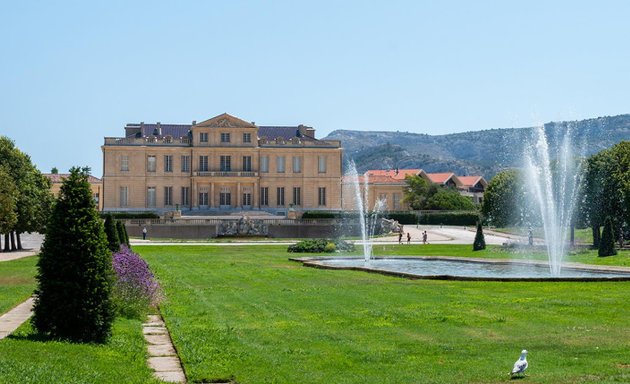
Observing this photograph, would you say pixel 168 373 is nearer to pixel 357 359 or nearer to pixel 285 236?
pixel 357 359

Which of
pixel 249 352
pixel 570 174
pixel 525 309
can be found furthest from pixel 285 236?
pixel 249 352

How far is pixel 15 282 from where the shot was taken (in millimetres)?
24828

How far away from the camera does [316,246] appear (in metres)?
42.3

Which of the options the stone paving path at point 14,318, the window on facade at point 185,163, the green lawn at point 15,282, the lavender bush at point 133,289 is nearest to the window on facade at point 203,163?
the window on facade at point 185,163

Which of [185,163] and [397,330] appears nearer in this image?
[397,330]

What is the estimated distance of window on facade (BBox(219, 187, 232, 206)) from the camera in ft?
284

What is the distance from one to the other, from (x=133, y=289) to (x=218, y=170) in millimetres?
69971

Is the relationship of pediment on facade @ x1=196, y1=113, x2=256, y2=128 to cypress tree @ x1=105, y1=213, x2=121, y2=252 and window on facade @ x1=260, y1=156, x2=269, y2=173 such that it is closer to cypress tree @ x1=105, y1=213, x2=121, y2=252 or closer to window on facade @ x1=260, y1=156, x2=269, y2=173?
window on facade @ x1=260, y1=156, x2=269, y2=173

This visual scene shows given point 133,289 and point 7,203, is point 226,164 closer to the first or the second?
point 7,203

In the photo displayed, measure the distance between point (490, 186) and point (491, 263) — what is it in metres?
42.1

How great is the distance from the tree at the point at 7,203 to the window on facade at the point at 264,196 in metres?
43.4

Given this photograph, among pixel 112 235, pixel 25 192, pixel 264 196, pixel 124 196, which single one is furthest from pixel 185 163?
pixel 112 235

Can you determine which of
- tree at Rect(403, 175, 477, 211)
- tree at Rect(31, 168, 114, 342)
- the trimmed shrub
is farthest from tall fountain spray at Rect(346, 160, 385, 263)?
tree at Rect(31, 168, 114, 342)

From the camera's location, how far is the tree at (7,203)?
42.0m
